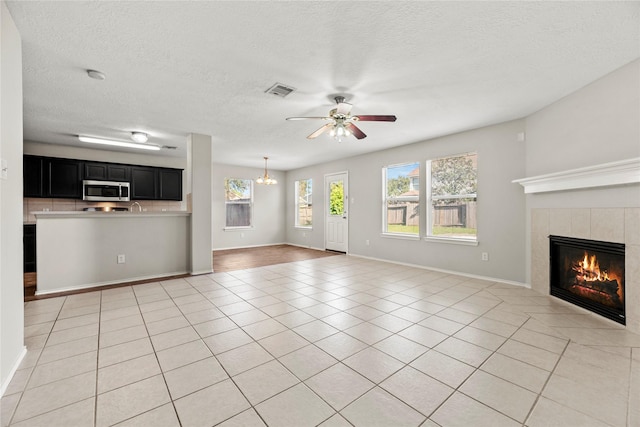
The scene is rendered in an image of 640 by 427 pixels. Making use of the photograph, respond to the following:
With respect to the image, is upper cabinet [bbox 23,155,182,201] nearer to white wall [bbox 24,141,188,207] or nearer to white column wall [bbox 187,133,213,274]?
white wall [bbox 24,141,188,207]

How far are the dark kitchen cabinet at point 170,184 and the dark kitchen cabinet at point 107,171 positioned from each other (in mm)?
666

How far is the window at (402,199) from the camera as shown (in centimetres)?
548

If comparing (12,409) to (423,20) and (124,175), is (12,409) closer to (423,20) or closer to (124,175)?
(423,20)

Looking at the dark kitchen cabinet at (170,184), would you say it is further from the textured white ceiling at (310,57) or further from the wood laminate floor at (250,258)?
the textured white ceiling at (310,57)

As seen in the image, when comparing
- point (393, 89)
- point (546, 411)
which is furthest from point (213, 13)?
point (546, 411)

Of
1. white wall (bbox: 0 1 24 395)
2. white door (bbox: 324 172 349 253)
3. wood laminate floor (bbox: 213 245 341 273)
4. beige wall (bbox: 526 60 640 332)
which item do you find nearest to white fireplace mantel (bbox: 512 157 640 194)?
beige wall (bbox: 526 60 640 332)

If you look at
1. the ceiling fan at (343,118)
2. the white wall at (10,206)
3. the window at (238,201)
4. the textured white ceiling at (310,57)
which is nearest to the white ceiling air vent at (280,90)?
the textured white ceiling at (310,57)

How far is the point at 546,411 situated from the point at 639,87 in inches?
118

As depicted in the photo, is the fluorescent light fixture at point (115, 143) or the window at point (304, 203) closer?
the fluorescent light fixture at point (115, 143)

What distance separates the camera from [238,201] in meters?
8.24

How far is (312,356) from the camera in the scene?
2.13 metres

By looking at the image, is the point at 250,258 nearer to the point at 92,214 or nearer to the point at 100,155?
the point at 92,214

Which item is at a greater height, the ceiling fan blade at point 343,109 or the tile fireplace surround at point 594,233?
the ceiling fan blade at point 343,109

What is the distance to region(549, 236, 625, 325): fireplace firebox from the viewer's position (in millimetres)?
2740
